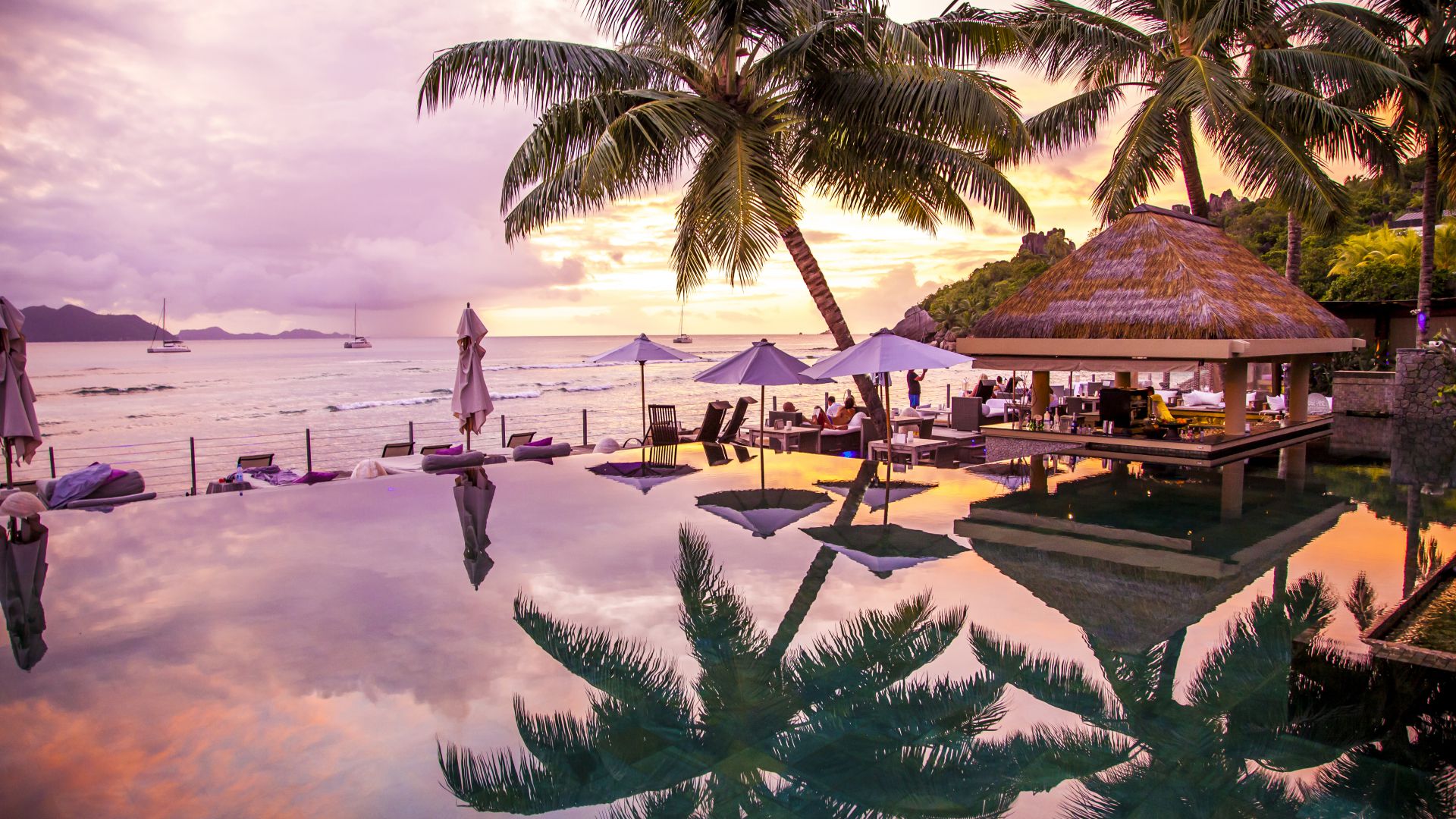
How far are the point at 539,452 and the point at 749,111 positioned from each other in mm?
5674

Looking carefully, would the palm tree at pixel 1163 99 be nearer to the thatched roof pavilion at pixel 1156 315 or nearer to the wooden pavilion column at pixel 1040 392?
the thatched roof pavilion at pixel 1156 315

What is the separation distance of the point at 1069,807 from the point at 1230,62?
16901 mm

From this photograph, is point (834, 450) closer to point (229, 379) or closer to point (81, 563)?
point (81, 563)

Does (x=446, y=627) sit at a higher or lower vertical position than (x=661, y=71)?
lower

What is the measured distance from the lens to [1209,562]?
265 inches

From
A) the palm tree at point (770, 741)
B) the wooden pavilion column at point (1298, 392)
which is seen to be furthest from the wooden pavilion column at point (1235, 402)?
the palm tree at point (770, 741)

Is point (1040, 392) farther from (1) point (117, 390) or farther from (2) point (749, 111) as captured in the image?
(1) point (117, 390)

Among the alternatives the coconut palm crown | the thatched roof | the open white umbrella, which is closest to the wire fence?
the open white umbrella

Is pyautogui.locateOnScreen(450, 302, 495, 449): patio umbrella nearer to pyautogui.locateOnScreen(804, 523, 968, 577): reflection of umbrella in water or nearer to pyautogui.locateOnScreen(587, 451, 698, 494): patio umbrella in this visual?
pyautogui.locateOnScreen(587, 451, 698, 494): patio umbrella

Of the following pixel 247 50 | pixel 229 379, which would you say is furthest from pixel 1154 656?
pixel 229 379

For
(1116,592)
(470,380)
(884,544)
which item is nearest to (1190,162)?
(884,544)

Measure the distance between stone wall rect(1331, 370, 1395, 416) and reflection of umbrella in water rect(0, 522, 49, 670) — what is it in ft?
55.4

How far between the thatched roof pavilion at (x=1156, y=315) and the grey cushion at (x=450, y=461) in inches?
273

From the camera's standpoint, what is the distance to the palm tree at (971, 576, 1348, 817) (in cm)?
344
